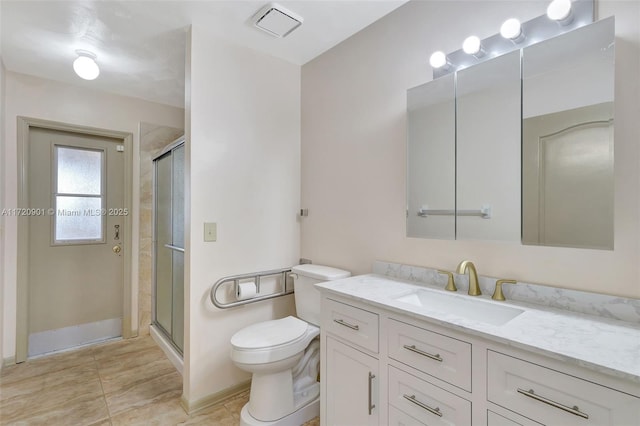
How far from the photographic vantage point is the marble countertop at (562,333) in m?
0.76

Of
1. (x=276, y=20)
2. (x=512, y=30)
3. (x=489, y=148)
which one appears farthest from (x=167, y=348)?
(x=512, y=30)

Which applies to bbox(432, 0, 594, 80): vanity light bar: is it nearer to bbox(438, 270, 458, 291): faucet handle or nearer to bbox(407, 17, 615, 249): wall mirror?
bbox(407, 17, 615, 249): wall mirror

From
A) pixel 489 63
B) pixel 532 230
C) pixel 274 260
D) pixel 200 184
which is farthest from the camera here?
pixel 274 260

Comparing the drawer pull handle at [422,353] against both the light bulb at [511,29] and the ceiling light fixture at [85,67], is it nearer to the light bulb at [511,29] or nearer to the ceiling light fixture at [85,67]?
the light bulb at [511,29]

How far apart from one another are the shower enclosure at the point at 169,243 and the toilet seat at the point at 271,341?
938mm

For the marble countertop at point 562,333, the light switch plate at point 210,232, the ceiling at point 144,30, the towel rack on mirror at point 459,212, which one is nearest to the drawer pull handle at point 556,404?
the marble countertop at point 562,333

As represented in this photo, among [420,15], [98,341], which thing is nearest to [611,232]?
[420,15]

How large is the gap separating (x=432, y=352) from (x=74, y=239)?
3175 millimetres

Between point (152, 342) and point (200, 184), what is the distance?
1919 mm

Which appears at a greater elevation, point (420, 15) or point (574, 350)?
point (420, 15)

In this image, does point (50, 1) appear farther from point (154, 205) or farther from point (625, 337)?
point (625, 337)

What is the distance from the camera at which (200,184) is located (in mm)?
1900

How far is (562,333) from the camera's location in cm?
93

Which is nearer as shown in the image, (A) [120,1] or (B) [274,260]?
(A) [120,1]
